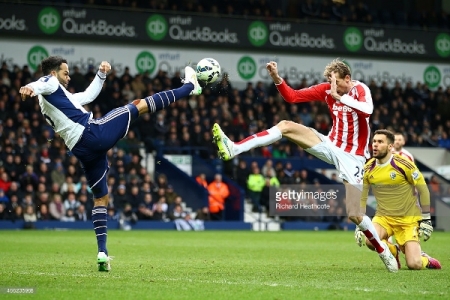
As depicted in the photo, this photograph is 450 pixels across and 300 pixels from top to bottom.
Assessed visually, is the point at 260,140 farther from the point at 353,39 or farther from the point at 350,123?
the point at 353,39

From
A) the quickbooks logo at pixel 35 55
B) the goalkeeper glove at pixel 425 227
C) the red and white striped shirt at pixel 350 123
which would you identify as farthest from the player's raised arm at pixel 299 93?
the quickbooks logo at pixel 35 55

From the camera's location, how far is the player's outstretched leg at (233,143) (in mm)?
9102

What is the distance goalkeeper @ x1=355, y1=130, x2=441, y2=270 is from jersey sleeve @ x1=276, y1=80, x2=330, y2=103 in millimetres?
877

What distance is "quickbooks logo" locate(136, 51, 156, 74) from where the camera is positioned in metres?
29.8

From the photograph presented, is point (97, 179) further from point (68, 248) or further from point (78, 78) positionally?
point (78, 78)

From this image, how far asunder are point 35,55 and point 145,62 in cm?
411

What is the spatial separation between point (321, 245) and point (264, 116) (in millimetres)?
12740

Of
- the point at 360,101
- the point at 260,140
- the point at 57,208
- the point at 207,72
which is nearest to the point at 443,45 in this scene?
the point at 57,208

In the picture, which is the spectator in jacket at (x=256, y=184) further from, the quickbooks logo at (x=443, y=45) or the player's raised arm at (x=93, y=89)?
the player's raised arm at (x=93, y=89)

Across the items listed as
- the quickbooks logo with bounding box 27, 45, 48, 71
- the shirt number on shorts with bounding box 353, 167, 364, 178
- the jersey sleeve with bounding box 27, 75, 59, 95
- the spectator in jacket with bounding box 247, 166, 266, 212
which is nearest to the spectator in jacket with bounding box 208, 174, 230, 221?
the spectator in jacket with bounding box 247, 166, 266, 212

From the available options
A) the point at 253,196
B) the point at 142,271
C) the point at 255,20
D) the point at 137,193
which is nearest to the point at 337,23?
the point at 255,20

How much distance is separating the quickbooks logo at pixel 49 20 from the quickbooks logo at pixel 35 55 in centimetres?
109

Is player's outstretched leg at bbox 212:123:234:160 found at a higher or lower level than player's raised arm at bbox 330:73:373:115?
lower

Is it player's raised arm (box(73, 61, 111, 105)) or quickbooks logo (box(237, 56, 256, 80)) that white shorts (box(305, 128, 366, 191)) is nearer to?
player's raised arm (box(73, 61, 111, 105))
